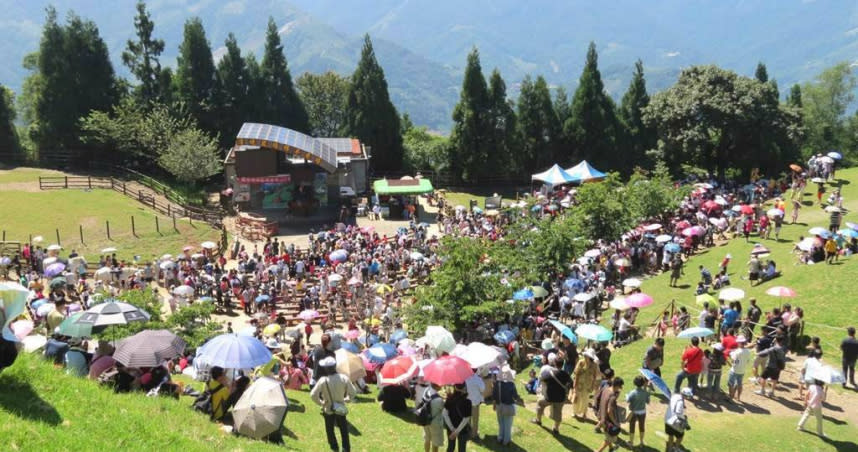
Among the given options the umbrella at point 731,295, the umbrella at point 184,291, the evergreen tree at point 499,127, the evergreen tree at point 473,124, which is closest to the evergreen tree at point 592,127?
the evergreen tree at point 499,127

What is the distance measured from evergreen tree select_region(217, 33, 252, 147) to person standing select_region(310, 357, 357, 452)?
42917 mm

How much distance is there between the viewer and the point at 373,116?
5112cm

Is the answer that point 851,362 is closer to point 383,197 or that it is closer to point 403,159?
point 383,197

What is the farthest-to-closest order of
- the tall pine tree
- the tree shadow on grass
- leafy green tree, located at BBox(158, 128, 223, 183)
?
1. the tall pine tree
2. leafy green tree, located at BBox(158, 128, 223, 183)
3. the tree shadow on grass

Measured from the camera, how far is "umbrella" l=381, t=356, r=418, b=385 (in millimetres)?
11914

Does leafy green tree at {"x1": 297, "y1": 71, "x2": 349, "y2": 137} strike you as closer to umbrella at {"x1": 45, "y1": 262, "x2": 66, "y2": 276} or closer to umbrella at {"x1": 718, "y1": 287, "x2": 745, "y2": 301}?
umbrella at {"x1": 45, "y1": 262, "x2": 66, "y2": 276}

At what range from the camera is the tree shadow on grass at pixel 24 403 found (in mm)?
7605

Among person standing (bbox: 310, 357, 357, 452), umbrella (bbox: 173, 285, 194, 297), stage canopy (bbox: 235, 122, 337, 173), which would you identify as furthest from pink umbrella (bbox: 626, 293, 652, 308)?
stage canopy (bbox: 235, 122, 337, 173)

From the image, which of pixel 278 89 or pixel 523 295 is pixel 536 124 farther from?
pixel 523 295

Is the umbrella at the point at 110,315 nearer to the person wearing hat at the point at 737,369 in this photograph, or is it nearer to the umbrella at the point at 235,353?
Result: the umbrella at the point at 235,353

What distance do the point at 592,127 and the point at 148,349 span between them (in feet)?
147

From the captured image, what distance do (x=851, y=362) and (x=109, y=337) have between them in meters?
15.6

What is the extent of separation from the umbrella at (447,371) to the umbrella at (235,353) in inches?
108

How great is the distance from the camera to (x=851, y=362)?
47.1 ft
